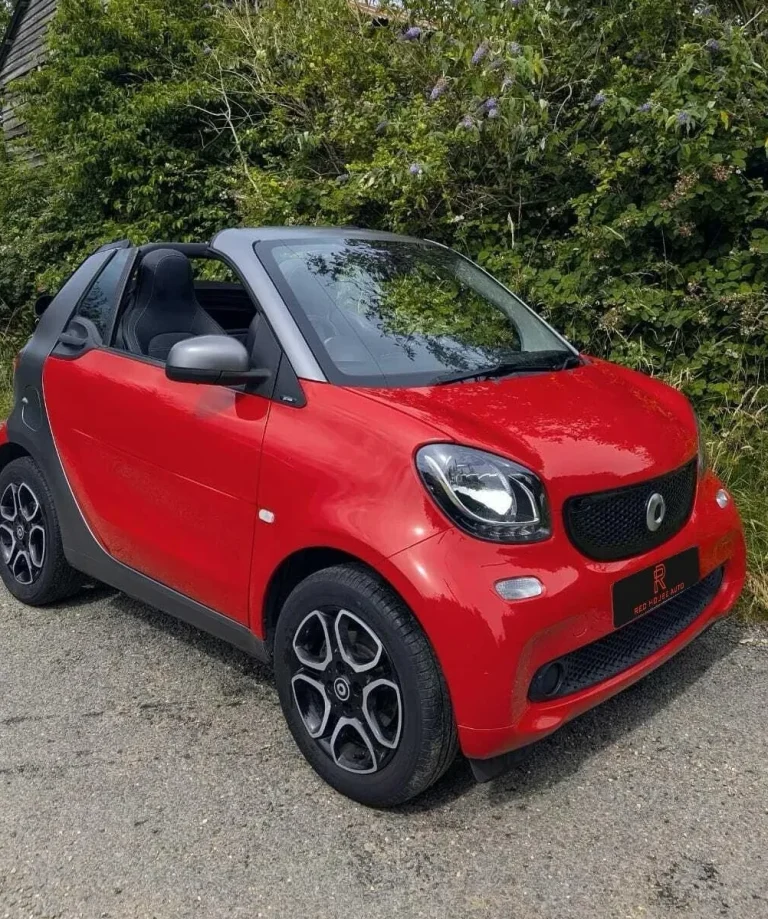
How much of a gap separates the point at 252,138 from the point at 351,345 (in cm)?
599

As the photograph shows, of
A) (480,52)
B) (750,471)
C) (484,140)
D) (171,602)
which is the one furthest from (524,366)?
(484,140)

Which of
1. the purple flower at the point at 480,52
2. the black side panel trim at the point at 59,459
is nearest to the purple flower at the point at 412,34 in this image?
the purple flower at the point at 480,52

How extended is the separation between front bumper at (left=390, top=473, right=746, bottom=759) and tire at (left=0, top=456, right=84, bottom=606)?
86.8 inches

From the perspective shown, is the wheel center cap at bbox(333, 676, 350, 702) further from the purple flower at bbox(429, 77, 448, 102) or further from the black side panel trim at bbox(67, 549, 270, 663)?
the purple flower at bbox(429, 77, 448, 102)

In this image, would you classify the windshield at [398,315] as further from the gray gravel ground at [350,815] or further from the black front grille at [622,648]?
the gray gravel ground at [350,815]

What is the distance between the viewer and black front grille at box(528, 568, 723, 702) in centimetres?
250

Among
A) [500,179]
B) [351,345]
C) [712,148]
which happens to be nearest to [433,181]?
[500,179]

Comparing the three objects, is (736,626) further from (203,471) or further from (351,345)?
(203,471)

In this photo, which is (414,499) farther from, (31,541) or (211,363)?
(31,541)

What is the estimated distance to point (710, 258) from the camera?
17.4 feet

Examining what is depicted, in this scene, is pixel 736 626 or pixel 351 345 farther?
pixel 736 626

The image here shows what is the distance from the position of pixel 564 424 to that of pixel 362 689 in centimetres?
103

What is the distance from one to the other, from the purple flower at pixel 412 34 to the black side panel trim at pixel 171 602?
15.1 ft

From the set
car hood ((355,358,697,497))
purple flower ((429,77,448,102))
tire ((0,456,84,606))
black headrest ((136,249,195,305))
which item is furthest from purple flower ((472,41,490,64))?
tire ((0,456,84,606))
